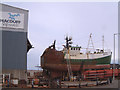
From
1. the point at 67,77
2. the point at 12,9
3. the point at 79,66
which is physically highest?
the point at 12,9

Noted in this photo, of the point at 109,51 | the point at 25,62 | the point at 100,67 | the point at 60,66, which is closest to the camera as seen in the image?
the point at 25,62

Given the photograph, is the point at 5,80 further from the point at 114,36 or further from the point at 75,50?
the point at 114,36

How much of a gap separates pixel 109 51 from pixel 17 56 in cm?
2216

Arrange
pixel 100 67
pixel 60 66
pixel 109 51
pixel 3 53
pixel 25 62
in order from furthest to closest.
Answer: pixel 109 51
pixel 100 67
pixel 60 66
pixel 25 62
pixel 3 53

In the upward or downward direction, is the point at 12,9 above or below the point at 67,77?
above

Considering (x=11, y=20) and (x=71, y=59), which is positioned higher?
(x=11, y=20)

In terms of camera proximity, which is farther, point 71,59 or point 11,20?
point 71,59

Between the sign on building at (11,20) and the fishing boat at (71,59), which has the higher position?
the sign on building at (11,20)

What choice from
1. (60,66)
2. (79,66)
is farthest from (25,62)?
(79,66)

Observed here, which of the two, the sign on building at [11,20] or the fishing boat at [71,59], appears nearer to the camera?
the sign on building at [11,20]

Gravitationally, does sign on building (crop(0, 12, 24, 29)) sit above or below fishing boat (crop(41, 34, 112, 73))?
above

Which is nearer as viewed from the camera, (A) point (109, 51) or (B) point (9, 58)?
(B) point (9, 58)

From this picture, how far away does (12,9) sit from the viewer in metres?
21.8

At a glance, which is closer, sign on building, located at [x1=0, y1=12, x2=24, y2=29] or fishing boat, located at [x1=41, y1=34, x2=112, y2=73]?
sign on building, located at [x1=0, y1=12, x2=24, y2=29]
